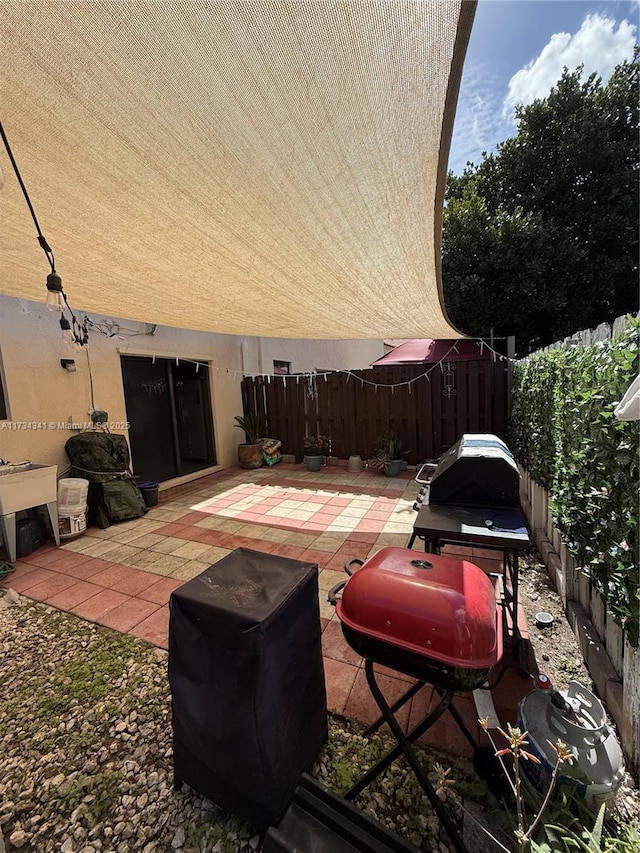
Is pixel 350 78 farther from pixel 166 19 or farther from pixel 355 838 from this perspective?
pixel 355 838

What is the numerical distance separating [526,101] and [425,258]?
11224 millimetres

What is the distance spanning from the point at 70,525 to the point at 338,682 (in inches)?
151

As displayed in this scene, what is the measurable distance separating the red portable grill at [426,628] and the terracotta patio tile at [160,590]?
2114 mm

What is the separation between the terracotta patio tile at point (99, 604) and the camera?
2.75 m

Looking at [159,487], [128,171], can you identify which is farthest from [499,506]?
[159,487]

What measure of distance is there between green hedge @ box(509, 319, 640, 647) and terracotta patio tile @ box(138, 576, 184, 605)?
291 cm

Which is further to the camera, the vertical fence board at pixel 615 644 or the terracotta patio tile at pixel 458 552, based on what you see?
the terracotta patio tile at pixel 458 552

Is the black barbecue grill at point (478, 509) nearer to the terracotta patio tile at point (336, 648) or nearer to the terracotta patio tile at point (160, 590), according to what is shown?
the terracotta patio tile at point (336, 648)

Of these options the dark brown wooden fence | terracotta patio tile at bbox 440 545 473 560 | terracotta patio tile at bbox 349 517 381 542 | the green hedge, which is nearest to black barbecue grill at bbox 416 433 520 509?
the green hedge

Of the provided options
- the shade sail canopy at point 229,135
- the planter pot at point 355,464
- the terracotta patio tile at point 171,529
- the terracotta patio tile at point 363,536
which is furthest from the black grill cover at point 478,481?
the planter pot at point 355,464

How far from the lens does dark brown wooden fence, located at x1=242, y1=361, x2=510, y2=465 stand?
20.8 feet

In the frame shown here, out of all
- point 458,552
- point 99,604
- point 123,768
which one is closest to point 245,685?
point 123,768

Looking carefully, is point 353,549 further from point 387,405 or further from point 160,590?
point 387,405

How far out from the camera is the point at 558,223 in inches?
358
